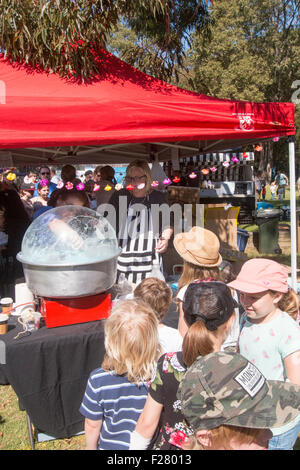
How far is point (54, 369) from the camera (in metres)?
2.27

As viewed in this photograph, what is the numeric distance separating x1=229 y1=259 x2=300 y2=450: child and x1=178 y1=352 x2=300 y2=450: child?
0.55 meters

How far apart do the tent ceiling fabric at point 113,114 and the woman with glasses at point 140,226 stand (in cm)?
36

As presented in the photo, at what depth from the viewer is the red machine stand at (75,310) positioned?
226cm

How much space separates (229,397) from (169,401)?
0.48m

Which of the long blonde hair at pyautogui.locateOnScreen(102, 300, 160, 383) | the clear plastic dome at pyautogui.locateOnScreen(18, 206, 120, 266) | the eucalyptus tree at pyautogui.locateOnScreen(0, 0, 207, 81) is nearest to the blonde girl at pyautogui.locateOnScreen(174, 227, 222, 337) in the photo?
the clear plastic dome at pyautogui.locateOnScreen(18, 206, 120, 266)

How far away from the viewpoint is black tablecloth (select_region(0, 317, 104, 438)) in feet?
7.23

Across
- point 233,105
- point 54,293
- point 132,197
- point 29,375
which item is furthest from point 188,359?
point 233,105

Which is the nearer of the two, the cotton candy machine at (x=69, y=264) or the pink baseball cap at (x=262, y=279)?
the pink baseball cap at (x=262, y=279)

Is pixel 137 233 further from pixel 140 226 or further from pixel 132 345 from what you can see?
pixel 132 345

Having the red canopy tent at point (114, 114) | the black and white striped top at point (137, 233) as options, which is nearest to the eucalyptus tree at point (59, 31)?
the red canopy tent at point (114, 114)

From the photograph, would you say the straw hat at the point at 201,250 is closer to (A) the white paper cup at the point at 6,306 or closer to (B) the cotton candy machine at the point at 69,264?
(B) the cotton candy machine at the point at 69,264

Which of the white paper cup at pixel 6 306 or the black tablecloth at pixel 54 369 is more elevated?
the white paper cup at pixel 6 306
